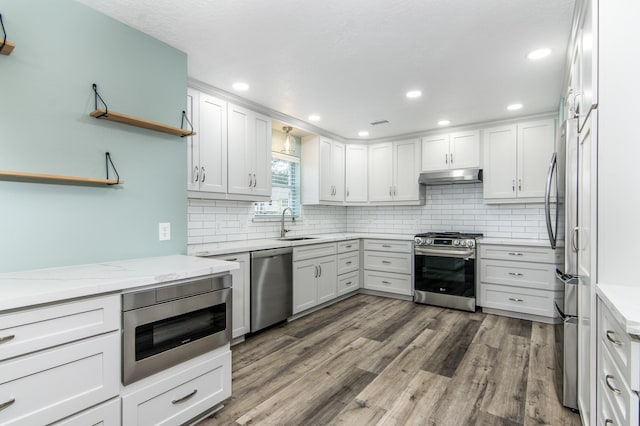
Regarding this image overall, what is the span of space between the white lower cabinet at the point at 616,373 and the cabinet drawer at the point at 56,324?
2.00 metres

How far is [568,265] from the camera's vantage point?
81.4 inches

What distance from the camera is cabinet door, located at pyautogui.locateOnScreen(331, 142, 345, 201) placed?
16.6ft

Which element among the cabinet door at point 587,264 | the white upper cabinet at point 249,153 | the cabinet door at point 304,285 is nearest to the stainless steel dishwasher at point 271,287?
the cabinet door at point 304,285

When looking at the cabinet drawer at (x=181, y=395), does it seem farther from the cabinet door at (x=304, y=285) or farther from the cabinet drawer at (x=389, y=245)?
the cabinet drawer at (x=389, y=245)

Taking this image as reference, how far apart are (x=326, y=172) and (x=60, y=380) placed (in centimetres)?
391

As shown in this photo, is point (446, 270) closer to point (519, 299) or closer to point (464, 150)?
point (519, 299)

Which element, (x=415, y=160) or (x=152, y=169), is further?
(x=415, y=160)

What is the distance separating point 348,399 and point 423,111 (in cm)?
317

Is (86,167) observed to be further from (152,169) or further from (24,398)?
(24,398)

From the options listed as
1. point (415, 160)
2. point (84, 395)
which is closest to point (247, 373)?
point (84, 395)

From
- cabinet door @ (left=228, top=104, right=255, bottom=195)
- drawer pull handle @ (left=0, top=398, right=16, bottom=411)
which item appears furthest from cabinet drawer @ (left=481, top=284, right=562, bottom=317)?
drawer pull handle @ (left=0, top=398, right=16, bottom=411)

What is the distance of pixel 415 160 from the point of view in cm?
489

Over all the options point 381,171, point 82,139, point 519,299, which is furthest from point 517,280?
point 82,139

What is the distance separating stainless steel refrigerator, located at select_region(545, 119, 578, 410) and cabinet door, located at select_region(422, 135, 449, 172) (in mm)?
2356
